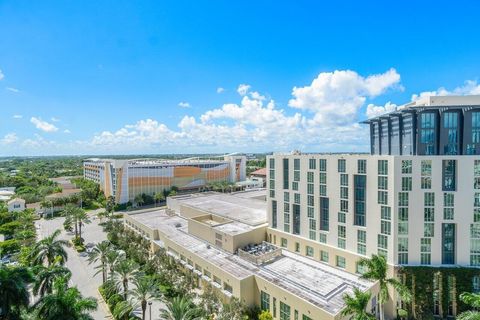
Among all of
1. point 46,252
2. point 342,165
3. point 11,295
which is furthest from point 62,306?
point 342,165

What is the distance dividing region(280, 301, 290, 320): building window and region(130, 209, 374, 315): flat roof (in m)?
1.76

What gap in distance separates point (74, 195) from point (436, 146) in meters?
109

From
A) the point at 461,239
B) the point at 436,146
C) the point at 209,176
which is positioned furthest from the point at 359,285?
the point at 209,176

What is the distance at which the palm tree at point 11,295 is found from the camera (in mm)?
23194

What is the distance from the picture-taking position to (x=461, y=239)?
32781 mm

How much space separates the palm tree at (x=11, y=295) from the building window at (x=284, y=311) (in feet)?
84.2

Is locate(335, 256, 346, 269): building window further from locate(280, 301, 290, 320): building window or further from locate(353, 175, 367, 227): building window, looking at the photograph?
locate(280, 301, 290, 320): building window

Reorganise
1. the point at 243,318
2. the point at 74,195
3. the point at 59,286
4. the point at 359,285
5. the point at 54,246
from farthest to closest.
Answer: the point at 74,195
the point at 54,246
the point at 359,285
the point at 243,318
the point at 59,286

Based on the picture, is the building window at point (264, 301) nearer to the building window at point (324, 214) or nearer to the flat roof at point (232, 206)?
the building window at point (324, 214)

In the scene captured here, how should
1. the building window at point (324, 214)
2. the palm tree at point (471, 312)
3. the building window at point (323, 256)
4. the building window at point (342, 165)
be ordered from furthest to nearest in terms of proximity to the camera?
the building window at point (324, 214), the building window at point (323, 256), the building window at point (342, 165), the palm tree at point (471, 312)

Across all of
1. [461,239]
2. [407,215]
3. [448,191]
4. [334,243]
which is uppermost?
[448,191]

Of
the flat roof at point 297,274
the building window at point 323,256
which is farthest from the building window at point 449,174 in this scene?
the building window at point 323,256

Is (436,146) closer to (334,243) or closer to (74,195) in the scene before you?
(334,243)

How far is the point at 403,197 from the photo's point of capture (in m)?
33.6
